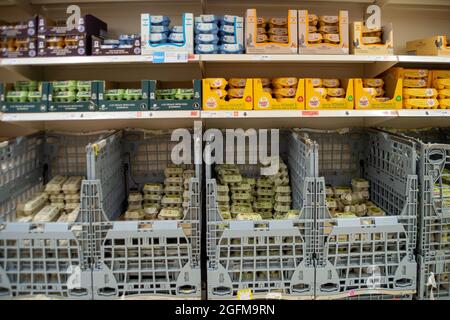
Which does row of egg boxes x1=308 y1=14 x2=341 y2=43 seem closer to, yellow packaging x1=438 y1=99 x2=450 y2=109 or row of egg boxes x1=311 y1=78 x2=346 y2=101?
row of egg boxes x1=311 y1=78 x2=346 y2=101

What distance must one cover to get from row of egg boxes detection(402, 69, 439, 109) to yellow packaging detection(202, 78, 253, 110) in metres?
1.01

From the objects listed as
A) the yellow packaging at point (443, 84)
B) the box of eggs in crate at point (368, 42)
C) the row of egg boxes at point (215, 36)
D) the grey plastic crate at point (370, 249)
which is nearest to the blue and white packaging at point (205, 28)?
the row of egg boxes at point (215, 36)

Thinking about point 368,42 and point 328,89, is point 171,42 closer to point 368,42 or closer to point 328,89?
point 328,89

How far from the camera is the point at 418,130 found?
10.4 feet

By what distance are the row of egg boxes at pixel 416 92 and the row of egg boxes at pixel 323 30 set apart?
0.53 meters

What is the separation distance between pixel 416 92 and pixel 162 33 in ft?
5.40

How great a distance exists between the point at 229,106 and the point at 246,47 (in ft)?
1.27

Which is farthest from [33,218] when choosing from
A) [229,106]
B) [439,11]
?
[439,11]

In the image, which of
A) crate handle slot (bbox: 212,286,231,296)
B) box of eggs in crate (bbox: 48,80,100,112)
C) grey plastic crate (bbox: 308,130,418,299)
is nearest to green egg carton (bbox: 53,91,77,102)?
box of eggs in crate (bbox: 48,80,100,112)

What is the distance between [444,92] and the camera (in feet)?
8.73

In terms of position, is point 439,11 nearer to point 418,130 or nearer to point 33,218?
point 418,130

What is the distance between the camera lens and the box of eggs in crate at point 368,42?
8.48 ft

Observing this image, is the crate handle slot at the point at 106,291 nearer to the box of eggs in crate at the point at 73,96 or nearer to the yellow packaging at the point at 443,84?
the box of eggs in crate at the point at 73,96

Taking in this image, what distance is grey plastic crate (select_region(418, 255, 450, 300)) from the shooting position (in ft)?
7.73
